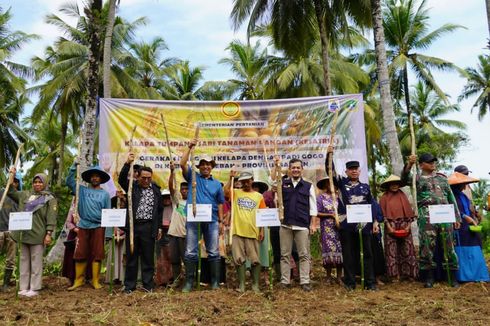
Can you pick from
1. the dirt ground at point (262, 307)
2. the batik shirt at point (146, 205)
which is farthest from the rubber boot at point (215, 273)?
the batik shirt at point (146, 205)

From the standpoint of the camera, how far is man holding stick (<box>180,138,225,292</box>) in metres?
5.84

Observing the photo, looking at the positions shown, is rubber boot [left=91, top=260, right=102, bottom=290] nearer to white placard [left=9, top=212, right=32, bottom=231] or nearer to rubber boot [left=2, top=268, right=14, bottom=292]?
white placard [left=9, top=212, right=32, bottom=231]

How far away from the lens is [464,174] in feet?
21.8

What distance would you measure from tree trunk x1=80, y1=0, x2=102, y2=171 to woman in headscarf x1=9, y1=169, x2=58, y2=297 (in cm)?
231

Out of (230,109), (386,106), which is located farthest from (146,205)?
(386,106)

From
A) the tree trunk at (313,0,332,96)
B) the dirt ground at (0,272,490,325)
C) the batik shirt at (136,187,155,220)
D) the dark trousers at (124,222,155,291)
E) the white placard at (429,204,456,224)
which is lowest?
the dirt ground at (0,272,490,325)

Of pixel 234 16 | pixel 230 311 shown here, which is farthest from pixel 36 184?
pixel 234 16

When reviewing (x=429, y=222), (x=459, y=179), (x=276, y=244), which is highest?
(x=459, y=179)

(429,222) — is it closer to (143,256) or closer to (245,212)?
(245,212)

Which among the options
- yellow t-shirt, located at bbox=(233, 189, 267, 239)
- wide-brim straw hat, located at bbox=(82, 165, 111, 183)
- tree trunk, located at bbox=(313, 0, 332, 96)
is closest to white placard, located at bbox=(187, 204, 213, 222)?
yellow t-shirt, located at bbox=(233, 189, 267, 239)

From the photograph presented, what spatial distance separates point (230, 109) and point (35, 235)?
359 centimetres

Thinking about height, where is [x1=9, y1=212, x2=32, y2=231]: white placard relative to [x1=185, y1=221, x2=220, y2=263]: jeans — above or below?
above

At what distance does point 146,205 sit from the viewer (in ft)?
19.7

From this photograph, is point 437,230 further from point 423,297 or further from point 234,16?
point 234,16
